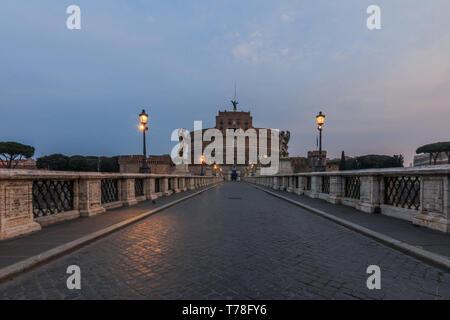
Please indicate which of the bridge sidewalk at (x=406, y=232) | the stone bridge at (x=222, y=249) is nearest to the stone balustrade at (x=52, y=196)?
the stone bridge at (x=222, y=249)

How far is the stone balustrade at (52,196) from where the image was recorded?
479 cm

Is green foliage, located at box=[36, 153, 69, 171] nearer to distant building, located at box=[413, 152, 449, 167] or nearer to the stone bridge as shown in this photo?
the stone bridge

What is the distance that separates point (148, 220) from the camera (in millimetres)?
7215

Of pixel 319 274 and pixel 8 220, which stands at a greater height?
pixel 8 220

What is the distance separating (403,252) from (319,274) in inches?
88.1

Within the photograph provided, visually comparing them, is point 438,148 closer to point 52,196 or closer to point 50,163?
point 52,196

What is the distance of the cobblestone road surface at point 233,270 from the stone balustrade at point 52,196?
84.1 inches

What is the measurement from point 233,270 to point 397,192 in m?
6.72

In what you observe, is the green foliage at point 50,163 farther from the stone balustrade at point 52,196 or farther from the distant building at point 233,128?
the stone balustrade at point 52,196

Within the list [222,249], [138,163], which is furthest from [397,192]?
[138,163]

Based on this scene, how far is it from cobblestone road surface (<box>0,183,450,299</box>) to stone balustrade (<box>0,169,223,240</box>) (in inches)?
84.1
